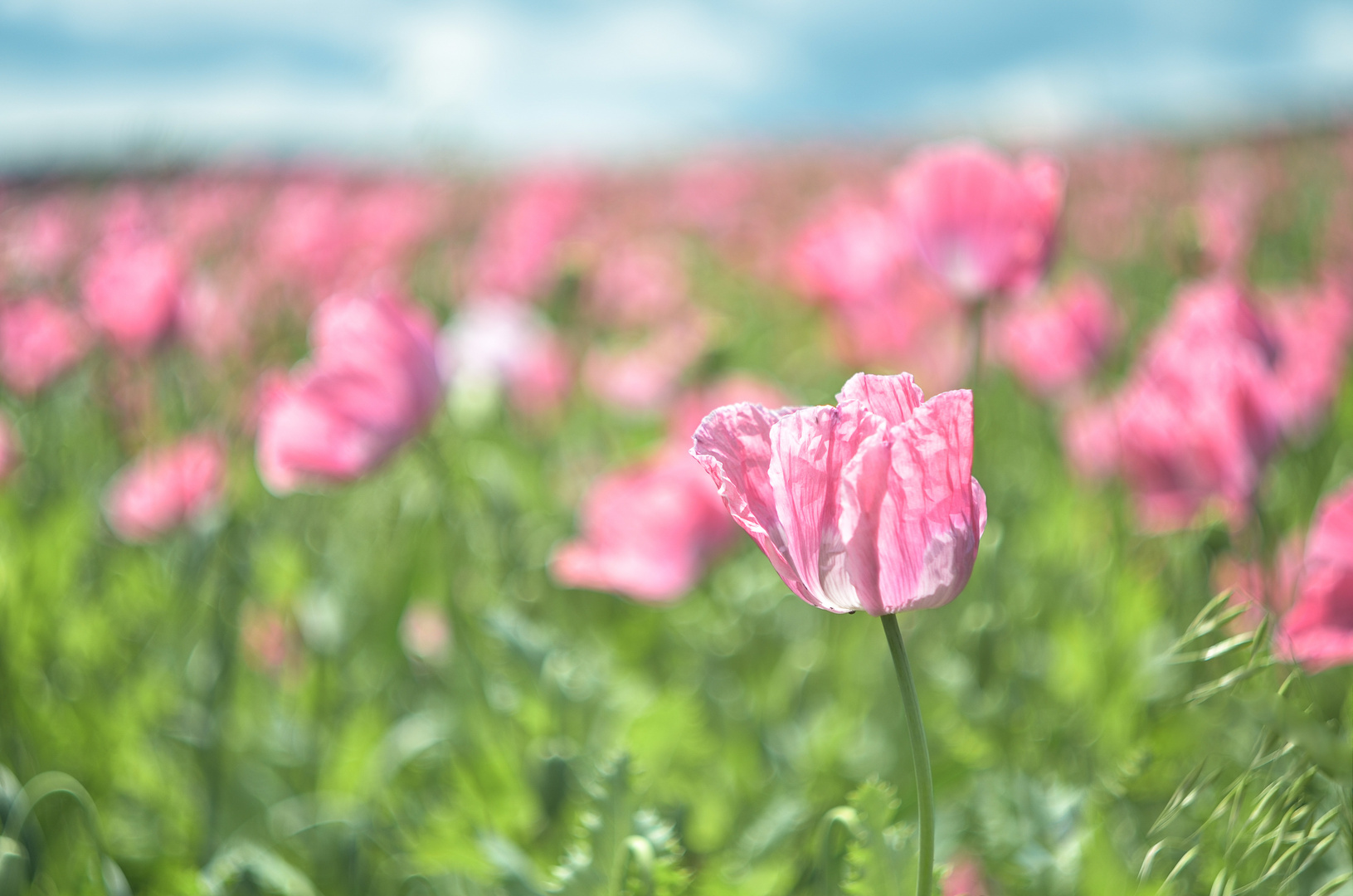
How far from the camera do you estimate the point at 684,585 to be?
3.51 feet

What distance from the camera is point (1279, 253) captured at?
2.95 meters

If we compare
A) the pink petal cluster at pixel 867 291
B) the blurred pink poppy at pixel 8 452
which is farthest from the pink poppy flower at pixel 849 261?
the blurred pink poppy at pixel 8 452

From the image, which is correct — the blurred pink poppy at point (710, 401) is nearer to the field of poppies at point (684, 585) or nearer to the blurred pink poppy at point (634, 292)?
the field of poppies at point (684, 585)

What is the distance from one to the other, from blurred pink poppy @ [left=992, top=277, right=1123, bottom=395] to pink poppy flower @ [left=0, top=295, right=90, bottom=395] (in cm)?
158

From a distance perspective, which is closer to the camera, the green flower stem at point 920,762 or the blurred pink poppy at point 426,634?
the green flower stem at point 920,762

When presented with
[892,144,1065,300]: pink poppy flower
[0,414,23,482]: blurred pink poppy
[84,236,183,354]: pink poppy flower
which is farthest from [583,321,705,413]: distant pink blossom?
[0,414,23,482]: blurred pink poppy

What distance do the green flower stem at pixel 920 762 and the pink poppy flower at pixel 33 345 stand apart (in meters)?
1.59

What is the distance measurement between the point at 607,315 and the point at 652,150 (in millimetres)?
8920

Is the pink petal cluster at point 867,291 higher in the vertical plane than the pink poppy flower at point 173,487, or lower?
higher

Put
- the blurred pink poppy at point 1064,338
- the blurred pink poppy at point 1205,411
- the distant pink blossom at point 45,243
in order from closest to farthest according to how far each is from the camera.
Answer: the blurred pink poppy at point 1205,411, the blurred pink poppy at point 1064,338, the distant pink blossom at point 45,243

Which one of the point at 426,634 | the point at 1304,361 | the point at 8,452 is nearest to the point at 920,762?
the point at 1304,361

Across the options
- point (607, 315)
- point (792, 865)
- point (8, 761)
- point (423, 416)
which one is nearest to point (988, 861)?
point (792, 865)

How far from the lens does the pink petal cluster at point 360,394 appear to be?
3.27 ft

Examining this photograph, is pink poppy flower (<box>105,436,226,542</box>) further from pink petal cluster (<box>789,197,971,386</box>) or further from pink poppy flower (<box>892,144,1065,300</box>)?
pink petal cluster (<box>789,197,971,386</box>)
